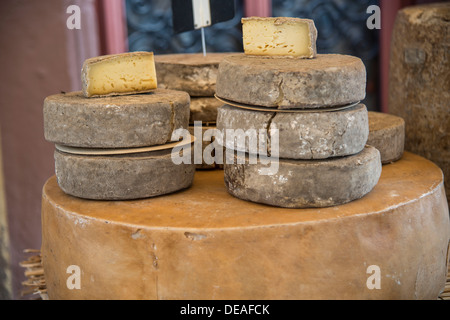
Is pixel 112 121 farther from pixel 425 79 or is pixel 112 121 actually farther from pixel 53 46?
pixel 425 79

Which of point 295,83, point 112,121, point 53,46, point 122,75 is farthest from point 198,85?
point 53,46

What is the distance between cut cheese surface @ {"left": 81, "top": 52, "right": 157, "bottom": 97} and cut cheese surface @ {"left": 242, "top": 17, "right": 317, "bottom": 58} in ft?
1.15

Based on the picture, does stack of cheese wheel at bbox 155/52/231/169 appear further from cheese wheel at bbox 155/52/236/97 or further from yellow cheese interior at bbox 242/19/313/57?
yellow cheese interior at bbox 242/19/313/57

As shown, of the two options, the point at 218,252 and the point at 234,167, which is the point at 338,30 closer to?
the point at 234,167

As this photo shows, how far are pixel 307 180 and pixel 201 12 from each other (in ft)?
3.40

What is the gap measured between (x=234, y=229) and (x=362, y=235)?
364mm

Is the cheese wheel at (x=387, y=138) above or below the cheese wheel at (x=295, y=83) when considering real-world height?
below

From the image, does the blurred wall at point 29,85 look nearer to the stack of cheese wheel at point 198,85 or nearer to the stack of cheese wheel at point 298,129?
the stack of cheese wheel at point 198,85

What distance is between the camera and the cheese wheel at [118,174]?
189 cm

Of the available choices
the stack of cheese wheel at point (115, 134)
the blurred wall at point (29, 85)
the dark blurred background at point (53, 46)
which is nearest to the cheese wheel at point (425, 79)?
the dark blurred background at point (53, 46)

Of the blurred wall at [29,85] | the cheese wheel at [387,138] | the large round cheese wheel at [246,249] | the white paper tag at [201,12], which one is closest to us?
the large round cheese wheel at [246,249]

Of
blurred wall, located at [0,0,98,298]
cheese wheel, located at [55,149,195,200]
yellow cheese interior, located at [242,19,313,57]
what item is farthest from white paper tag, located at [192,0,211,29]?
cheese wheel, located at [55,149,195,200]

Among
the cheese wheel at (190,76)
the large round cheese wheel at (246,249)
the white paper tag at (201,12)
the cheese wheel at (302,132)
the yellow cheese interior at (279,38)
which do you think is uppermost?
the white paper tag at (201,12)

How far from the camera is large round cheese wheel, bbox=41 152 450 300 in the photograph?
5.57 ft
